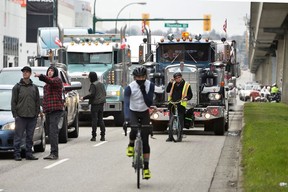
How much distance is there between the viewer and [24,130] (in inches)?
738

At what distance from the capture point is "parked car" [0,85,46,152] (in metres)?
18.8

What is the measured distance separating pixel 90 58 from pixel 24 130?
1555 cm

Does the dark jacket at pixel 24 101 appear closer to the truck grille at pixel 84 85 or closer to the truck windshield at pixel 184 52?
the truck windshield at pixel 184 52

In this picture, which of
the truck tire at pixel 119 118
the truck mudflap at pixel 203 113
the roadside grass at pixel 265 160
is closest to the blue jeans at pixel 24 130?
the roadside grass at pixel 265 160

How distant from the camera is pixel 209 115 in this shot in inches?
1087

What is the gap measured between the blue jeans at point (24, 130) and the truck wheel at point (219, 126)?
10.1 m

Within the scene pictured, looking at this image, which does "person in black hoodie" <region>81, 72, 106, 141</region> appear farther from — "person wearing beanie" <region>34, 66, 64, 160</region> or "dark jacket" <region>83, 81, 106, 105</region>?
"person wearing beanie" <region>34, 66, 64, 160</region>

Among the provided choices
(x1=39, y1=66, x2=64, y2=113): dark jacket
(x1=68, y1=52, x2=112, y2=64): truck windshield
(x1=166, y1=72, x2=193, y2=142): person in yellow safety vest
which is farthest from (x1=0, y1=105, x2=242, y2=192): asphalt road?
(x1=68, y1=52, x2=112, y2=64): truck windshield

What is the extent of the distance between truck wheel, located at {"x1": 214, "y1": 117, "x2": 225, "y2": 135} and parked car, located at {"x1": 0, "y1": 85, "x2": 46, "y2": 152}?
834 centimetres

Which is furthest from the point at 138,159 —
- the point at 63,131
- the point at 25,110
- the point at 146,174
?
the point at 63,131

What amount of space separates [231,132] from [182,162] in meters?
11.6

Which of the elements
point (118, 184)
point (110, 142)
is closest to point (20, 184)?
point (118, 184)

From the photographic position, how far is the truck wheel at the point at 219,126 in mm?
27969

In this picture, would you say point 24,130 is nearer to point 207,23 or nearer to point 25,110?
point 25,110
